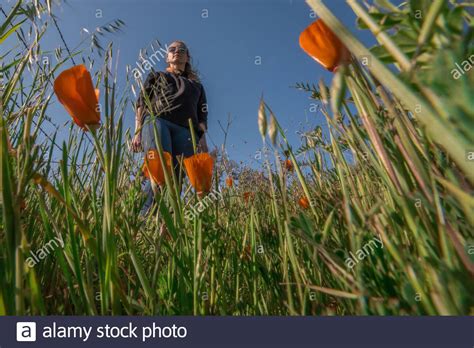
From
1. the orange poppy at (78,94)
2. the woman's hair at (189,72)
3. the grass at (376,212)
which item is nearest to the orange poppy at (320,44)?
the grass at (376,212)

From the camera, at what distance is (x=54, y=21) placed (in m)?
1.04

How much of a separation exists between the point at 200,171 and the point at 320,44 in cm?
39

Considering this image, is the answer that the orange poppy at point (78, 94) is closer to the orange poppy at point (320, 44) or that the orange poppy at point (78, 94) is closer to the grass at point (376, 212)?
the grass at point (376, 212)

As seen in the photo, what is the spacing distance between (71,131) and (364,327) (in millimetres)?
899

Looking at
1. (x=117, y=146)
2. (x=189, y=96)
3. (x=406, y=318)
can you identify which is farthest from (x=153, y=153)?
(x=189, y=96)

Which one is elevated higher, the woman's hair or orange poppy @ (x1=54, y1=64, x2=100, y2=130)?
the woman's hair

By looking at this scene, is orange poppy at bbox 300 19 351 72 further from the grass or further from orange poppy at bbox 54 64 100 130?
orange poppy at bbox 54 64 100 130

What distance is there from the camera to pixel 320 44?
0.58 meters

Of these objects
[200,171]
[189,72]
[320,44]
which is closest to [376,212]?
[320,44]

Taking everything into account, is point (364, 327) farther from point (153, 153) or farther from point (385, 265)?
point (153, 153)

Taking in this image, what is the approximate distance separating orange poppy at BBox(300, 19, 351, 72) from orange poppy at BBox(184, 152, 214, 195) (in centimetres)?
35

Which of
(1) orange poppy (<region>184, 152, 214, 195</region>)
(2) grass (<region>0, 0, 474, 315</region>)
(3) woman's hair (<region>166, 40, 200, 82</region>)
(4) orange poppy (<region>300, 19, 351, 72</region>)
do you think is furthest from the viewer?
(3) woman's hair (<region>166, 40, 200, 82</region>)

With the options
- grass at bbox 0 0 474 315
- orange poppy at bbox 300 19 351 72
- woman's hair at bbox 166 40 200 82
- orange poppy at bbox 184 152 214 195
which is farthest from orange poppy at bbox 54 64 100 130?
woman's hair at bbox 166 40 200 82

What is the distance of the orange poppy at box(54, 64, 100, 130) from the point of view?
2.06ft
